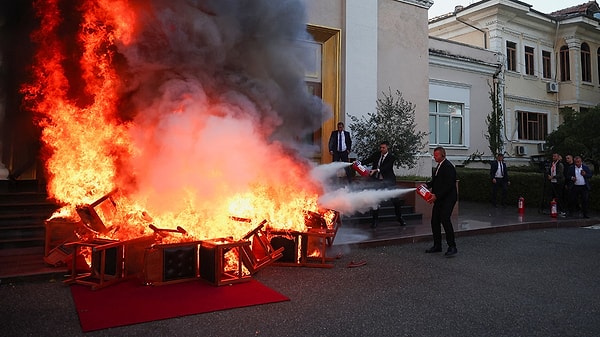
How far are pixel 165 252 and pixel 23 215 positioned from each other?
3917 millimetres

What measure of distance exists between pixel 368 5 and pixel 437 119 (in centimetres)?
665

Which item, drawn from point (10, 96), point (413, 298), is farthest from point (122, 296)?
point (10, 96)

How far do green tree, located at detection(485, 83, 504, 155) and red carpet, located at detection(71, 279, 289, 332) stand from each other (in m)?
16.6

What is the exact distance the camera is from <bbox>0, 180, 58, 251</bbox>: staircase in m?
6.98

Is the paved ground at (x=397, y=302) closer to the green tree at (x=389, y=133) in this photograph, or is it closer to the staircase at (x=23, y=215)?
the staircase at (x=23, y=215)

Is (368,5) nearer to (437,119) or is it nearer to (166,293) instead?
(437,119)

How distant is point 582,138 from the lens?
16.6m

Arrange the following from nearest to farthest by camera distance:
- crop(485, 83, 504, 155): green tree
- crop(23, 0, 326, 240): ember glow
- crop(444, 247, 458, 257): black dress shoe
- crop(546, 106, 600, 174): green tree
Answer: crop(23, 0, 326, 240): ember glow
crop(444, 247, 458, 257): black dress shoe
crop(546, 106, 600, 174): green tree
crop(485, 83, 504, 155): green tree

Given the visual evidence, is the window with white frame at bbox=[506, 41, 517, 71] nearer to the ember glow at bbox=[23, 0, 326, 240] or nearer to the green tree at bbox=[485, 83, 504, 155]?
the green tree at bbox=[485, 83, 504, 155]

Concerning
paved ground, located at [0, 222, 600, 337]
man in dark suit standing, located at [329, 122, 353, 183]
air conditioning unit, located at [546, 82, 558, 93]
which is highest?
air conditioning unit, located at [546, 82, 558, 93]

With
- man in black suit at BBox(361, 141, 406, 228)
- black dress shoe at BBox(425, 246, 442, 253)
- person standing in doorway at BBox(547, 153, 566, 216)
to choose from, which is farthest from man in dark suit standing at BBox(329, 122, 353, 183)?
person standing in doorway at BBox(547, 153, 566, 216)

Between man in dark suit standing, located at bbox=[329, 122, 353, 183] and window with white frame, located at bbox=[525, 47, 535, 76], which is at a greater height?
window with white frame, located at bbox=[525, 47, 535, 76]

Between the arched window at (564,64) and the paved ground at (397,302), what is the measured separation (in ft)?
64.0

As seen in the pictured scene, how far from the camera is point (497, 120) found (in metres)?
19.3
